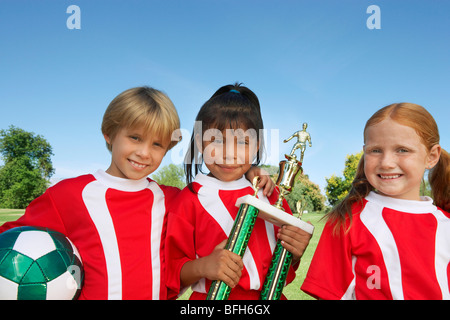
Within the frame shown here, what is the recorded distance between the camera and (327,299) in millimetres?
2094

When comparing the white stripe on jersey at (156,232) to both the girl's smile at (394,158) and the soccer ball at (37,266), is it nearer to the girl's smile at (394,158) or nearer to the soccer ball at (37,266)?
the soccer ball at (37,266)

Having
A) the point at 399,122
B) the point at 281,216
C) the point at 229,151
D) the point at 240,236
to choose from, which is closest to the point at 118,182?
the point at 229,151

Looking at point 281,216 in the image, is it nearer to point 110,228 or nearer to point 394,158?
point 394,158

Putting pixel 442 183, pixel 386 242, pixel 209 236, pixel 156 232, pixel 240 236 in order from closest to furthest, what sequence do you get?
pixel 240 236 < pixel 386 242 < pixel 209 236 < pixel 156 232 < pixel 442 183

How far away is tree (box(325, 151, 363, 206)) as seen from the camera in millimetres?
34969

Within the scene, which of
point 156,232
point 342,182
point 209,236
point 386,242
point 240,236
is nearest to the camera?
point 240,236

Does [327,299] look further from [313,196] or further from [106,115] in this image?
[313,196]

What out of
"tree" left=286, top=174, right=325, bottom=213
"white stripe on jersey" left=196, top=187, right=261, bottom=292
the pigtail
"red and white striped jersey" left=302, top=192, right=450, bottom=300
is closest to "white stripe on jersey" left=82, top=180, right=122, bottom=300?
"white stripe on jersey" left=196, top=187, right=261, bottom=292

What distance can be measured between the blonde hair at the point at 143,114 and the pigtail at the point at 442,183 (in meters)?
1.97

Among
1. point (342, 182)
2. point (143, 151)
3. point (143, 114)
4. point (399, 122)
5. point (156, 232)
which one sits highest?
point (143, 114)

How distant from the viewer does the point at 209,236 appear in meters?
2.30

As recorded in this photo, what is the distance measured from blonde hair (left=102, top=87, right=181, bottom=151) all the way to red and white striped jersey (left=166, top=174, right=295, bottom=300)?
503mm

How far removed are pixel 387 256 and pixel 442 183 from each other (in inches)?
35.7
